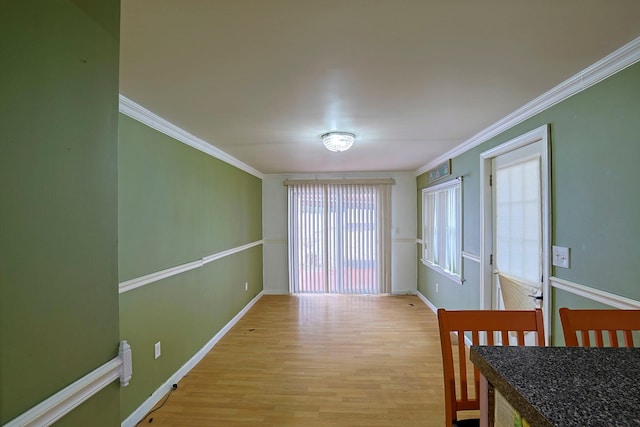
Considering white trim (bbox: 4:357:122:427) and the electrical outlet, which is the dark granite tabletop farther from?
the electrical outlet

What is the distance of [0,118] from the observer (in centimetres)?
65

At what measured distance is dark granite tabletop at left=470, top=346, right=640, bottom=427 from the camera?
516 millimetres

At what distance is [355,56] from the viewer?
4.78 ft

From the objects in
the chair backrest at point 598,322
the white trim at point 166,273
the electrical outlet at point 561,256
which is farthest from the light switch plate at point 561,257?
the white trim at point 166,273

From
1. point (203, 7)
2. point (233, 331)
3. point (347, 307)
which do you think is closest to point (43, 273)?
point (203, 7)

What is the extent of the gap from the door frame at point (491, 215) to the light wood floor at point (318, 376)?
971 mm

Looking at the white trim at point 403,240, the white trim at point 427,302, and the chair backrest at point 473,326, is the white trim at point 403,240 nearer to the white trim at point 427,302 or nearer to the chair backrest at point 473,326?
the white trim at point 427,302

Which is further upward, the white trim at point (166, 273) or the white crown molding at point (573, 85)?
the white crown molding at point (573, 85)

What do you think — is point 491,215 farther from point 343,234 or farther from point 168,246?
point 168,246

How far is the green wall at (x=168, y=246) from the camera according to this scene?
6.75 ft

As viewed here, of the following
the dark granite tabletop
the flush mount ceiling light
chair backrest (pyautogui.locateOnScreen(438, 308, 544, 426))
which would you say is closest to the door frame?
chair backrest (pyautogui.locateOnScreen(438, 308, 544, 426))

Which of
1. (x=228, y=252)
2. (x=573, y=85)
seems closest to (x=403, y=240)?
(x=228, y=252)

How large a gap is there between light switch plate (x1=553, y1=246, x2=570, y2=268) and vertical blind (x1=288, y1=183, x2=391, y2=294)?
137 inches

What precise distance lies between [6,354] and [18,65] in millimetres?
678
